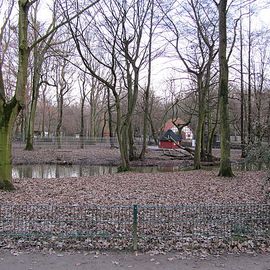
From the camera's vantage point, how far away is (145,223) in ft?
23.1

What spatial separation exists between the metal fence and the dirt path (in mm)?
580

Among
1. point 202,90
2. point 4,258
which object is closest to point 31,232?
point 4,258

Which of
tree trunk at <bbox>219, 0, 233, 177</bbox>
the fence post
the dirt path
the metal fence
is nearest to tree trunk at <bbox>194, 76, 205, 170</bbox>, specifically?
tree trunk at <bbox>219, 0, 233, 177</bbox>

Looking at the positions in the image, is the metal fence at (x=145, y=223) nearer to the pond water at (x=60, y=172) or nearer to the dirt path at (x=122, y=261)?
the dirt path at (x=122, y=261)

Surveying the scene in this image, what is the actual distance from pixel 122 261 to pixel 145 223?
1.32 m

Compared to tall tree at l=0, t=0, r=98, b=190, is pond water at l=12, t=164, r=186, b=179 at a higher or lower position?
lower

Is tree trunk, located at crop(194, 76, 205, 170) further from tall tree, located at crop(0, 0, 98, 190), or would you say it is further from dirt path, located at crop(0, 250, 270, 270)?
dirt path, located at crop(0, 250, 270, 270)

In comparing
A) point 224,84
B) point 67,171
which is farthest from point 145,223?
point 67,171

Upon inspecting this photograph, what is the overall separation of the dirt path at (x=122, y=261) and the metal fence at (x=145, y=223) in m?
0.58

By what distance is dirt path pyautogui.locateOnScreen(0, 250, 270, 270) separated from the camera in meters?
5.58

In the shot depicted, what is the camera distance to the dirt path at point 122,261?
558 cm

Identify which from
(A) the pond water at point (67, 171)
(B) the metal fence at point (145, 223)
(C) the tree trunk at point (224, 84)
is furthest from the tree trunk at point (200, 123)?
(B) the metal fence at point (145, 223)

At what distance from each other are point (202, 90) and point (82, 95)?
108 feet

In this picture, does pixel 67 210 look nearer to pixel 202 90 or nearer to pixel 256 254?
pixel 256 254
